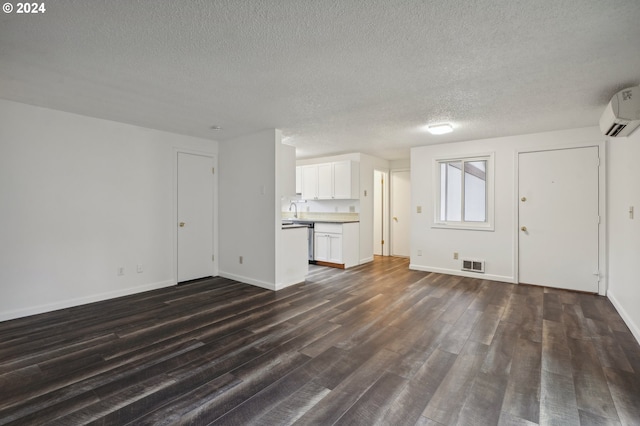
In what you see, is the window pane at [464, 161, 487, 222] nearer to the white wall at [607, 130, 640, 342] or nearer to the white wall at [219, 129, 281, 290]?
the white wall at [607, 130, 640, 342]

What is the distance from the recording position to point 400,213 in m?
7.32

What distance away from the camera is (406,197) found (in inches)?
284

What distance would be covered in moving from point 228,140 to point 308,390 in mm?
4240

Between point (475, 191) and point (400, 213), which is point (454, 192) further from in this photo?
point (400, 213)

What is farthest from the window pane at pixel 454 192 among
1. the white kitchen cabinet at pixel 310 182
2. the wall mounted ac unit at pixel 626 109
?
the white kitchen cabinet at pixel 310 182

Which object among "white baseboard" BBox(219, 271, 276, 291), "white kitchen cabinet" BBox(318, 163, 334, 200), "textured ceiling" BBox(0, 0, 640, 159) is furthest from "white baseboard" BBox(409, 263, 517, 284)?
"white baseboard" BBox(219, 271, 276, 291)

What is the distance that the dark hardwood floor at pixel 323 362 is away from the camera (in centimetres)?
180

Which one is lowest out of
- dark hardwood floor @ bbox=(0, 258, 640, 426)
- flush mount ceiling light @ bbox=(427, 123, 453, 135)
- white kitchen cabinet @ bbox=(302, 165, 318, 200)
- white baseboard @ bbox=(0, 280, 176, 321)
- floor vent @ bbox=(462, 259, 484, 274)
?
dark hardwood floor @ bbox=(0, 258, 640, 426)

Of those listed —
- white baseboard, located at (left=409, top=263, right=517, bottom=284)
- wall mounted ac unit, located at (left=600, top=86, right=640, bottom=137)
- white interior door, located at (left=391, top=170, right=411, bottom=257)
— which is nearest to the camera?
wall mounted ac unit, located at (left=600, top=86, right=640, bottom=137)

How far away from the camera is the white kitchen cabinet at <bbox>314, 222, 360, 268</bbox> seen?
232 inches

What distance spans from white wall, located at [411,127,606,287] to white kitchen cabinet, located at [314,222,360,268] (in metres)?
1.16

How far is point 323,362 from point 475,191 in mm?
4198

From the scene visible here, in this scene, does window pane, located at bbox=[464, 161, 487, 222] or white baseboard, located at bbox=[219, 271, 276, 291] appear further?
window pane, located at bbox=[464, 161, 487, 222]

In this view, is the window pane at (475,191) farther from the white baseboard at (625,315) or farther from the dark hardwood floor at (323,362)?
the white baseboard at (625,315)
